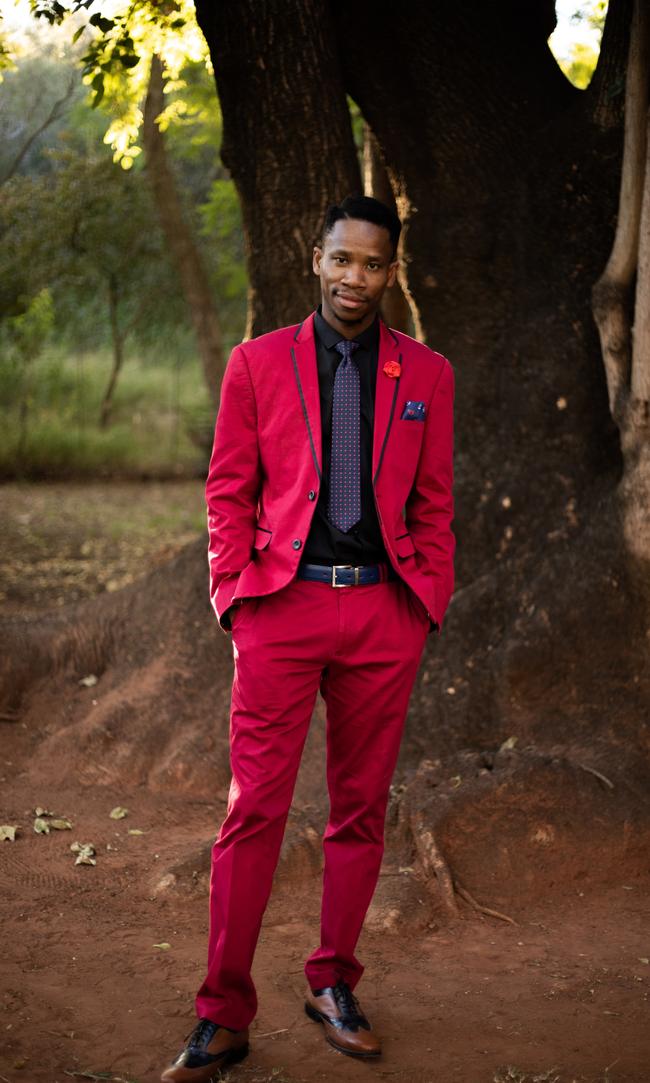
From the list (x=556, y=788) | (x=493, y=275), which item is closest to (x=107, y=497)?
(x=493, y=275)

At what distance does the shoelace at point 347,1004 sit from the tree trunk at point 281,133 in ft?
11.7

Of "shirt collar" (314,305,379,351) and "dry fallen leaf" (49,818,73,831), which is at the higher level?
"shirt collar" (314,305,379,351)

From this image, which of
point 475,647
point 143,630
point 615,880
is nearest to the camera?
point 615,880

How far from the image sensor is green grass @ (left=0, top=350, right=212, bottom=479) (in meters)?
15.8

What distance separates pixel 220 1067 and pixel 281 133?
13.9 ft

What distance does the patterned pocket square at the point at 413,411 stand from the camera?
3.36 meters

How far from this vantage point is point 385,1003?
3848mm

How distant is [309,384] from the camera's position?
3312 millimetres

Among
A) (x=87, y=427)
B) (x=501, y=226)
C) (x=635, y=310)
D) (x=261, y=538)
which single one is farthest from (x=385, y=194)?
(x=87, y=427)

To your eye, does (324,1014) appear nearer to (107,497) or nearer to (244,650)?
(244,650)

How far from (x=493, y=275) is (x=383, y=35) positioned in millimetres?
1289

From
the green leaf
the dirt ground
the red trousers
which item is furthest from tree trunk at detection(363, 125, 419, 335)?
the red trousers

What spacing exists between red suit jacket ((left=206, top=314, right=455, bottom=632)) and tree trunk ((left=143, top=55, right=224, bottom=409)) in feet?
31.9

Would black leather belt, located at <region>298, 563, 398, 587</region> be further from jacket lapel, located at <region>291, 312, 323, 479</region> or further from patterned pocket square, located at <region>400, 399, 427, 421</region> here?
patterned pocket square, located at <region>400, 399, 427, 421</region>
